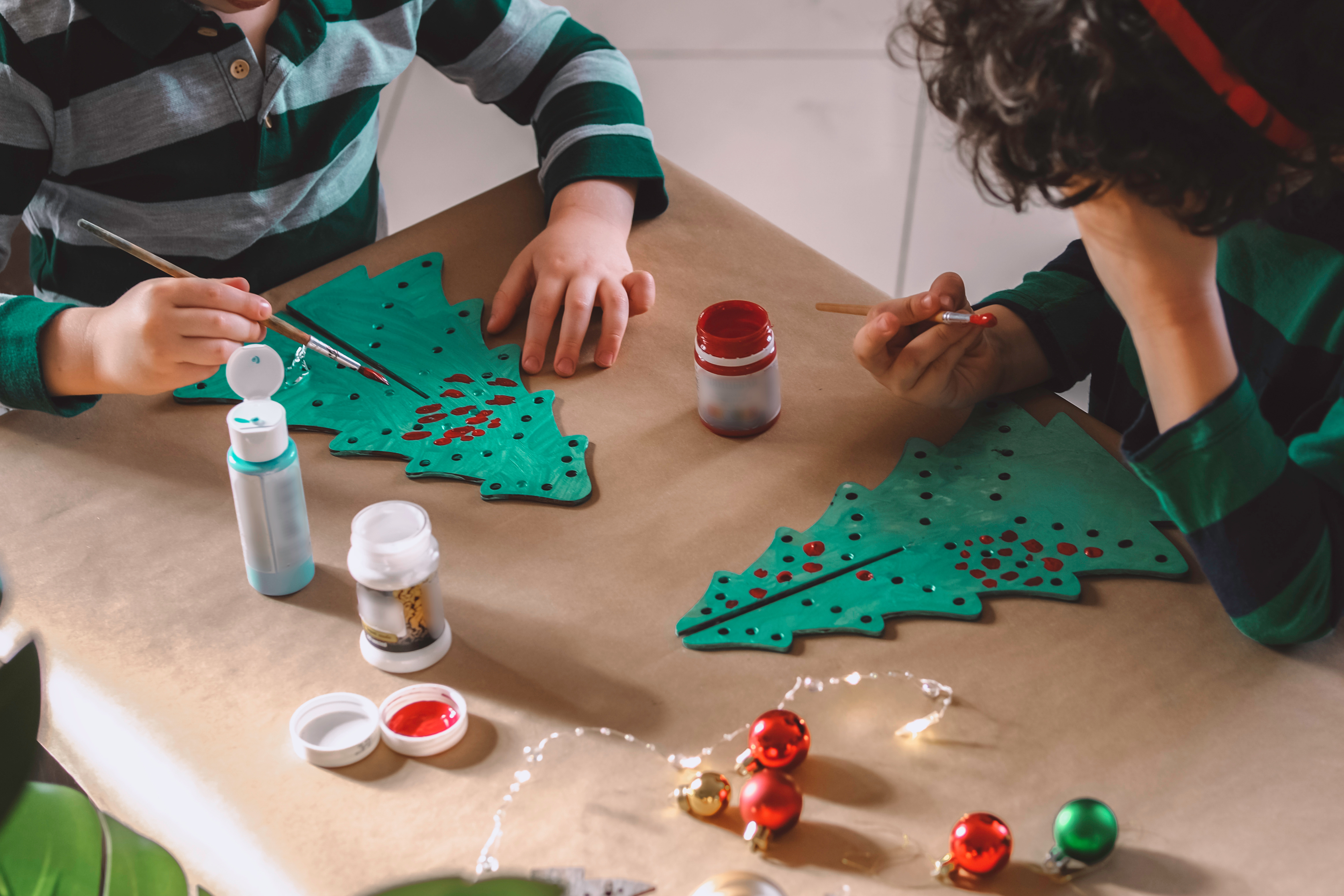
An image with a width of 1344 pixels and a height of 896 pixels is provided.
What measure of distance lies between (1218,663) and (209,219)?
92 cm

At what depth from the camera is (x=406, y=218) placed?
2195 mm

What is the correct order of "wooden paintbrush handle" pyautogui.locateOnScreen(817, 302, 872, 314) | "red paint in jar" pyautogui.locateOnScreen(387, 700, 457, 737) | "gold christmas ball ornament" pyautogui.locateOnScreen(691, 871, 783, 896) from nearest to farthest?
"gold christmas ball ornament" pyautogui.locateOnScreen(691, 871, 783, 896)
"red paint in jar" pyautogui.locateOnScreen(387, 700, 457, 737)
"wooden paintbrush handle" pyautogui.locateOnScreen(817, 302, 872, 314)

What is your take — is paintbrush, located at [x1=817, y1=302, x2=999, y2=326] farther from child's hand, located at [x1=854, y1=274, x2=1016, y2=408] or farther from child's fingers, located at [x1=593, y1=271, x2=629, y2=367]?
child's fingers, located at [x1=593, y1=271, x2=629, y2=367]

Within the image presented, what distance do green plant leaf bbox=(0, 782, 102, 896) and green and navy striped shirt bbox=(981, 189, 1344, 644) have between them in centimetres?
58

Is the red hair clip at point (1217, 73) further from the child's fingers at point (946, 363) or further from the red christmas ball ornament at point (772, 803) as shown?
the red christmas ball ornament at point (772, 803)

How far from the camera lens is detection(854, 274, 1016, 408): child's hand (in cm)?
81

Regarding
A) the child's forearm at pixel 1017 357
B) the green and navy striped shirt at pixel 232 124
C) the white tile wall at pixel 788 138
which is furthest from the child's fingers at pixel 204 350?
the white tile wall at pixel 788 138

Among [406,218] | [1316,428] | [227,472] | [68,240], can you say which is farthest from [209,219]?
[406,218]

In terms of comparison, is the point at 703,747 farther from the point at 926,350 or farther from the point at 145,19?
the point at 145,19

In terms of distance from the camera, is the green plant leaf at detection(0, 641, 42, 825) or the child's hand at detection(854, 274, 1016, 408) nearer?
the green plant leaf at detection(0, 641, 42, 825)

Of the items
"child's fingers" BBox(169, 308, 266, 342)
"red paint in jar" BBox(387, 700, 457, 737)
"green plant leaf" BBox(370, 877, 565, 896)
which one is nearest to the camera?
"green plant leaf" BBox(370, 877, 565, 896)

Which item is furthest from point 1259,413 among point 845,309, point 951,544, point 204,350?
point 204,350

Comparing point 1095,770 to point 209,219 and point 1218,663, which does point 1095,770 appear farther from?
point 209,219

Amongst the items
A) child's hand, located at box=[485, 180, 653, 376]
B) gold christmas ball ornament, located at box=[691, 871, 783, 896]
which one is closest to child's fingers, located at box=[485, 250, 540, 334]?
child's hand, located at box=[485, 180, 653, 376]
